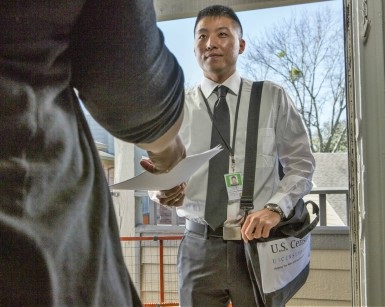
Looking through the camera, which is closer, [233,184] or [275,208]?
[275,208]

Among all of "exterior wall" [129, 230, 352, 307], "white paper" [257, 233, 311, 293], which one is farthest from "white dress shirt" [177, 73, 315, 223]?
"exterior wall" [129, 230, 352, 307]

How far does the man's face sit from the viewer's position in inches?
53.2

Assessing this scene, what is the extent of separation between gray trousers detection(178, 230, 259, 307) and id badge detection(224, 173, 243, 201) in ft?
0.44

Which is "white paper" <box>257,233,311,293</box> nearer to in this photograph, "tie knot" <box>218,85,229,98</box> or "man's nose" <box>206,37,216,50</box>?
"tie knot" <box>218,85,229,98</box>

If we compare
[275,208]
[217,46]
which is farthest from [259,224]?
[217,46]

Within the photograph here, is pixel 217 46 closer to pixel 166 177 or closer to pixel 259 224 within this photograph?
pixel 259 224

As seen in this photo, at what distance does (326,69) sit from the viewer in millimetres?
2164

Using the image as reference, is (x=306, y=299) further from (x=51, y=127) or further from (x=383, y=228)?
(x=51, y=127)

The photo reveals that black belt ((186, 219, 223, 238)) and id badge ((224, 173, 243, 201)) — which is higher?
id badge ((224, 173, 243, 201))

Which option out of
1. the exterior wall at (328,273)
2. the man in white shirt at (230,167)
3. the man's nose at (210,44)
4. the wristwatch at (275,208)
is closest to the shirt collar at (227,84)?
the man in white shirt at (230,167)

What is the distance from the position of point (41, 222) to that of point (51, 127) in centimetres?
7

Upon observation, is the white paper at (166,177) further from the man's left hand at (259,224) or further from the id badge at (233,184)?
the id badge at (233,184)

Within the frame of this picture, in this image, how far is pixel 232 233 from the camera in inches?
47.7

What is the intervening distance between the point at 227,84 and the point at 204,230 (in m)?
0.48
